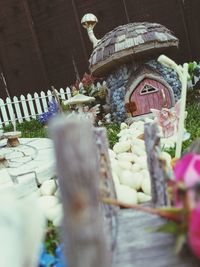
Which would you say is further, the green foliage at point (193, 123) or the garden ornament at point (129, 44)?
the garden ornament at point (129, 44)

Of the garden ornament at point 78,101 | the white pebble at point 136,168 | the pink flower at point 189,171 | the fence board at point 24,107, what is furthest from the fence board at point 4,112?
the pink flower at point 189,171

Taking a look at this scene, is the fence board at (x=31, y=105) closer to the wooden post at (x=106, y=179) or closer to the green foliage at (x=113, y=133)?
the green foliage at (x=113, y=133)

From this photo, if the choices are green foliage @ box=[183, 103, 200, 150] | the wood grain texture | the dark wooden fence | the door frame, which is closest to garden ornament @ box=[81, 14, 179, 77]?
the door frame

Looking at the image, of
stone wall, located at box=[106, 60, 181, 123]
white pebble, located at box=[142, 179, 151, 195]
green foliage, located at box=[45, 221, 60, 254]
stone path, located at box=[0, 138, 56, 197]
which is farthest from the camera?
stone wall, located at box=[106, 60, 181, 123]

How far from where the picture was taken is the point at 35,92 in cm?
823

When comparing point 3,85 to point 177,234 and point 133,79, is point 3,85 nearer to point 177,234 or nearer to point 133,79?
point 133,79

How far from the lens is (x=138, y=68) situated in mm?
4820

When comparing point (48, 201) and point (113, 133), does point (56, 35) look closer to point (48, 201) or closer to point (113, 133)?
point (113, 133)

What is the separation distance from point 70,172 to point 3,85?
785cm

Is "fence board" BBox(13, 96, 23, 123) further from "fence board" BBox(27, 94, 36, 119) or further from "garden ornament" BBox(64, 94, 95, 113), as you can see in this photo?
"garden ornament" BBox(64, 94, 95, 113)

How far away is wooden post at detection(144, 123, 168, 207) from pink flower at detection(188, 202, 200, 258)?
0.37m

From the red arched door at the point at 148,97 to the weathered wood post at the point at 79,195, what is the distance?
4139 millimetres

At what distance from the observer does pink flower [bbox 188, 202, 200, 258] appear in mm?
770

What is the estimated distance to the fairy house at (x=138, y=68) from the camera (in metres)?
4.67
